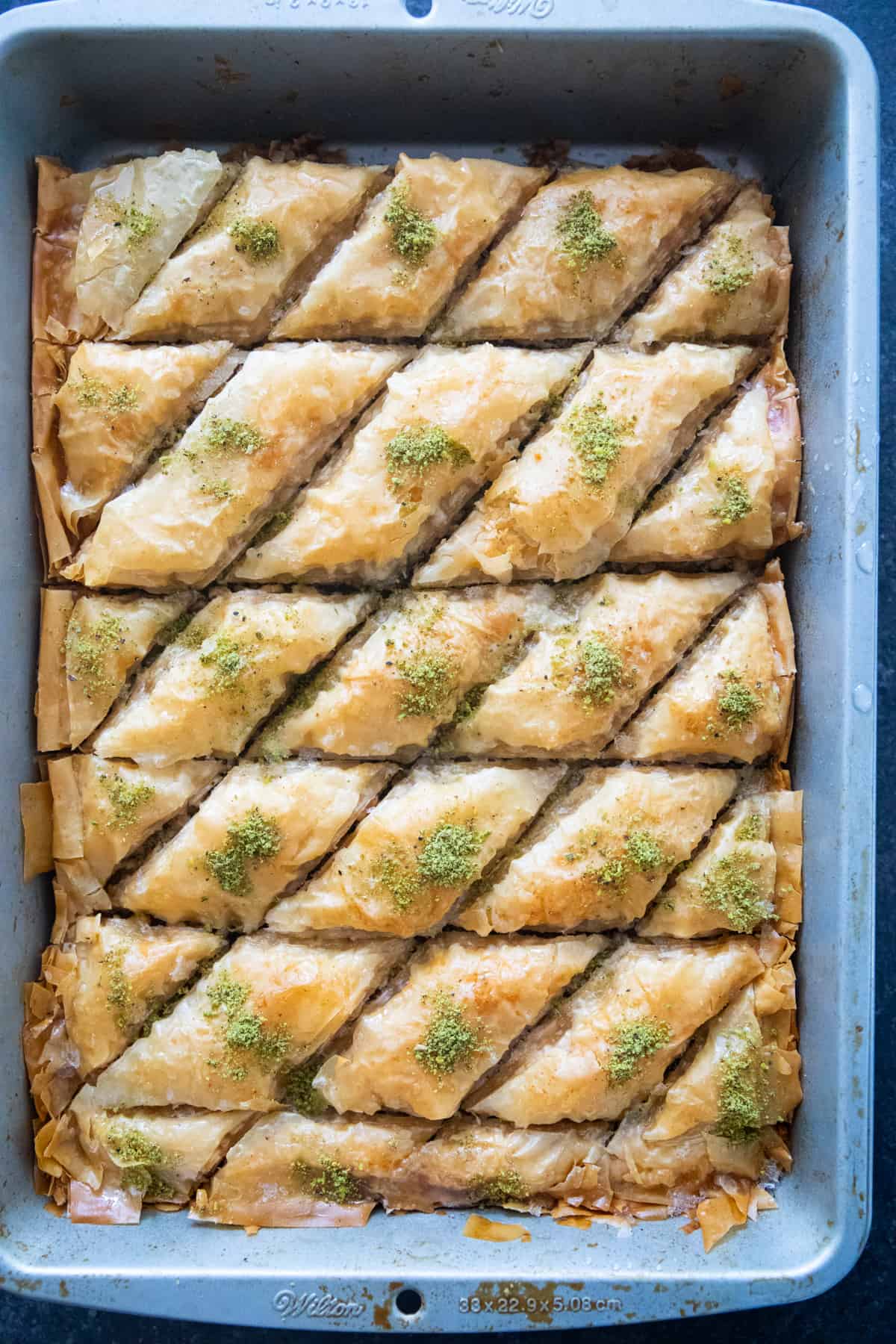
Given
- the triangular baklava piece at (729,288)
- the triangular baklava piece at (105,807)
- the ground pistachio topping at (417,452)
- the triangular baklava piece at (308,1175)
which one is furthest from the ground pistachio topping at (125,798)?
the triangular baklava piece at (729,288)

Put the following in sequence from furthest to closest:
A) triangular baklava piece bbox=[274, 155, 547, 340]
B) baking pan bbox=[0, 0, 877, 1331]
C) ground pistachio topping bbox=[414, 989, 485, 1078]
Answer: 1. triangular baklava piece bbox=[274, 155, 547, 340]
2. ground pistachio topping bbox=[414, 989, 485, 1078]
3. baking pan bbox=[0, 0, 877, 1331]

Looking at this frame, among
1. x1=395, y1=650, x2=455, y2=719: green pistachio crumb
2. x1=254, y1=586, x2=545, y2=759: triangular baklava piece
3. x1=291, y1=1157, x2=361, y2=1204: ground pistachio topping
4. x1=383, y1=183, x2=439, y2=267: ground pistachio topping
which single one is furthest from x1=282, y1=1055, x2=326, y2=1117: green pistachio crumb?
x1=383, y1=183, x2=439, y2=267: ground pistachio topping

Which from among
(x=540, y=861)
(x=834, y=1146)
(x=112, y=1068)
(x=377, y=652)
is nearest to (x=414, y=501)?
(x=377, y=652)

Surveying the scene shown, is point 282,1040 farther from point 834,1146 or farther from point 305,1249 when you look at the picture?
point 834,1146

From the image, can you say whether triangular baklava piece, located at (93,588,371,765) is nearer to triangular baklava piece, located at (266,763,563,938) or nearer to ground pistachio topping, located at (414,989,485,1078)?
triangular baklava piece, located at (266,763,563,938)

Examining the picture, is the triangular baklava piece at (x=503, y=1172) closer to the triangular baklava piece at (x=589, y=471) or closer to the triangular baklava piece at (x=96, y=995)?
the triangular baklava piece at (x=96, y=995)

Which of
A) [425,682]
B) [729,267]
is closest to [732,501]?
[729,267]

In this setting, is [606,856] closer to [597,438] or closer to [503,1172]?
[503,1172]
